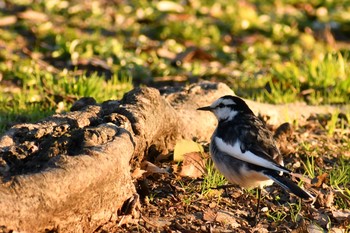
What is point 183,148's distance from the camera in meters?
6.09

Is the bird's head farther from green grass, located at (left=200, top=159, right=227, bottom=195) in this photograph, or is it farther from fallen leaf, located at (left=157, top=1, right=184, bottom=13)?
fallen leaf, located at (left=157, top=1, right=184, bottom=13)

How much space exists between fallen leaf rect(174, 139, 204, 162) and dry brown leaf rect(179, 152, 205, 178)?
0.27ft

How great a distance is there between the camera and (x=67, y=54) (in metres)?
9.76

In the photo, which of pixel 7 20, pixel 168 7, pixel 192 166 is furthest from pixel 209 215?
pixel 168 7

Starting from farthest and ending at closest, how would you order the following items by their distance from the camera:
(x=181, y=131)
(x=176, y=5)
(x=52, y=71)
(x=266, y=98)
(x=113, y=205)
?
(x=176, y=5), (x=52, y=71), (x=266, y=98), (x=181, y=131), (x=113, y=205)

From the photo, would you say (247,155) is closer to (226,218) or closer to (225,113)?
(226,218)

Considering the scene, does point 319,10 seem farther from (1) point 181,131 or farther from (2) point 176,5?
(1) point 181,131

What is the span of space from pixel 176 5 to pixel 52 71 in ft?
11.9

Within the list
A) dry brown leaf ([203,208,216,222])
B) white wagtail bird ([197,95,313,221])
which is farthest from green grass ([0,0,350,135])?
dry brown leaf ([203,208,216,222])

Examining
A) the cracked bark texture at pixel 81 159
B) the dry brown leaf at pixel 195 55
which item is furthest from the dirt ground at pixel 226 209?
the dry brown leaf at pixel 195 55

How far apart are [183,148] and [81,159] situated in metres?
1.73

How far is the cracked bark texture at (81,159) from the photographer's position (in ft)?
13.6

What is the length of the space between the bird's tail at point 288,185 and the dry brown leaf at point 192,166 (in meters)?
0.89

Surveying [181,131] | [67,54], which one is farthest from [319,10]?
[181,131]
